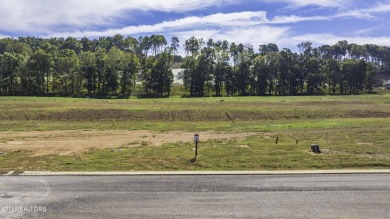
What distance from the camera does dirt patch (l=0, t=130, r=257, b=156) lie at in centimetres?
2322

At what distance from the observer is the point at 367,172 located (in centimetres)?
1639

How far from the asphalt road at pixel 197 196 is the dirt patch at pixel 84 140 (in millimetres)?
7976

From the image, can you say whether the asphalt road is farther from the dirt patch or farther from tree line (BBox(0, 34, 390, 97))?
tree line (BBox(0, 34, 390, 97))

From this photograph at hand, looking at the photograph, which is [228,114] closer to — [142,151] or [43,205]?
[142,151]

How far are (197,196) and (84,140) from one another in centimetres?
1714

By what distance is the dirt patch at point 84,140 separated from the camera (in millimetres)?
23223

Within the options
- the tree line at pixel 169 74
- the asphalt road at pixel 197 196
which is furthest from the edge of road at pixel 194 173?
the tree line at pixel 169 74

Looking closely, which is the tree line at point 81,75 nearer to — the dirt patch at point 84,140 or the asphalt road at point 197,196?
the dirt patch at point 84,140

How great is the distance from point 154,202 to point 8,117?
133ft

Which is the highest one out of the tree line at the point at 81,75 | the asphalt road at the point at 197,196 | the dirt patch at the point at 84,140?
the tree line at the point at 81,75

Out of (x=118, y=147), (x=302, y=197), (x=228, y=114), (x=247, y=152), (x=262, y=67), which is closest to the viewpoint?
(x=302, y=197)

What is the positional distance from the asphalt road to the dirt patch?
7976mm

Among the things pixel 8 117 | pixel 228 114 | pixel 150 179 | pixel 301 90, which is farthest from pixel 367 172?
pixel 301 90

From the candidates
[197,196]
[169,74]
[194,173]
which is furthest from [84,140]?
[169,74]
